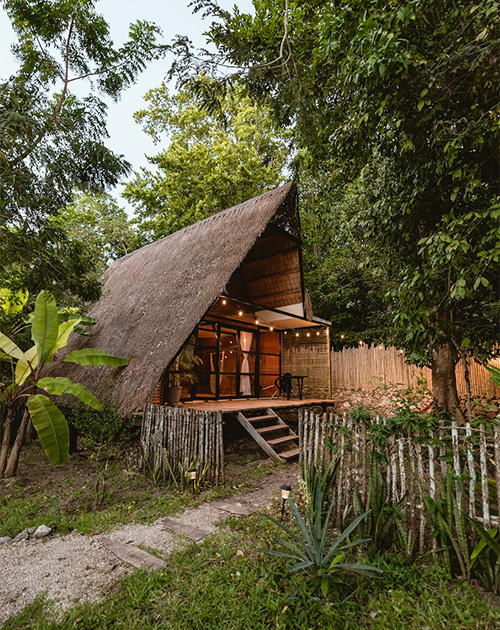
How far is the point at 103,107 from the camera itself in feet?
19.2

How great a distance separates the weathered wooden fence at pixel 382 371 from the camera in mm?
8648

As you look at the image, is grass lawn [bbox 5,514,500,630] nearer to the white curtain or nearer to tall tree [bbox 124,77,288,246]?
the white curtain

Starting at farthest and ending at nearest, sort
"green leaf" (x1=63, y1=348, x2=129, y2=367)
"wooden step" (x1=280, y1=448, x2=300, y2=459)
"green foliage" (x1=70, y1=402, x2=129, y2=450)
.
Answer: "wooden step" (x1=280, y1=448, x2=300, y2=459)
"green leaf" (x1=63, y1=348, x2=129, y2=367)
"green foliage" (x1=70, y1=402, x2=129, y2=450)

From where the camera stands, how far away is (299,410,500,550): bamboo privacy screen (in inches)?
104

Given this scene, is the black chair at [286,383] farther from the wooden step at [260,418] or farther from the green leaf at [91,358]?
the green leaf at [91,358]

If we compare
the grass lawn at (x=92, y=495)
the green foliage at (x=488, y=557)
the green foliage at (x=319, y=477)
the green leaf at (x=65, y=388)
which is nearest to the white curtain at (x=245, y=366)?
the grass lawn at (x=92, y=495)

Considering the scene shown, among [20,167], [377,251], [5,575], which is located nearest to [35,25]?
[20,167]

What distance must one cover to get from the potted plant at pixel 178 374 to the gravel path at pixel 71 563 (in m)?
3.98

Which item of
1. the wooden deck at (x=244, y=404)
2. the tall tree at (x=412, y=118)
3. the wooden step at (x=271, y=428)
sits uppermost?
the tall tree at (x=412, y=118)

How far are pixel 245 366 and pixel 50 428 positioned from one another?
6.88 metres

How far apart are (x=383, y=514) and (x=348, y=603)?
945mm

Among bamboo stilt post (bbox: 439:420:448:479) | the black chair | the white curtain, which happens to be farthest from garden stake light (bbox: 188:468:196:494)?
the white curtain

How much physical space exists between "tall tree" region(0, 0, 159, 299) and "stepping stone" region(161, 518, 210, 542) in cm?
386

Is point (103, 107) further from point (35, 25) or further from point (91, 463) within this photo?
point (91, 463)
